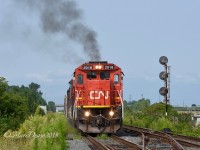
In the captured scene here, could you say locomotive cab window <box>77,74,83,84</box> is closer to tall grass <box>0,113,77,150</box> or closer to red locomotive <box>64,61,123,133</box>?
red locomotive <box>64,61,123,133</box>

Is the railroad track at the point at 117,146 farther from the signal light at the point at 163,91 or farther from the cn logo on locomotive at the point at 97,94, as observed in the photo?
the signal light at the point at 163,91

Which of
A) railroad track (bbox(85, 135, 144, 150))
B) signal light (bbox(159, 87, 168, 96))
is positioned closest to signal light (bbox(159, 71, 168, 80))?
signal light (bbox(159, 87, 168, 96))

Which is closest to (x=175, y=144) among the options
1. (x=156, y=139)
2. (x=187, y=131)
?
(x=156, y=139)

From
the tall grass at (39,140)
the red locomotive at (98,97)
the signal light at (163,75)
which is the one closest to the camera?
the tall grass at (39,140)

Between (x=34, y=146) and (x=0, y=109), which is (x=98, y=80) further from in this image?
(x=0, y=109)

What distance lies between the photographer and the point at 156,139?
66.5 feet

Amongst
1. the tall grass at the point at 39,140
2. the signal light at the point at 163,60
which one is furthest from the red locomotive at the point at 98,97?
the signal light at the point at 163,60

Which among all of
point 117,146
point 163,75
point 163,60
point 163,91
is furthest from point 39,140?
point 163,60

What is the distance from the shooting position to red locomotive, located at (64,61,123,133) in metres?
23.6

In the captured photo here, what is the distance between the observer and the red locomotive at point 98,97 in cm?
2356

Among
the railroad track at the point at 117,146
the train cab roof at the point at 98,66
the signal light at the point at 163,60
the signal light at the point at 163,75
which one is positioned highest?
the signal light at the point at 163,60

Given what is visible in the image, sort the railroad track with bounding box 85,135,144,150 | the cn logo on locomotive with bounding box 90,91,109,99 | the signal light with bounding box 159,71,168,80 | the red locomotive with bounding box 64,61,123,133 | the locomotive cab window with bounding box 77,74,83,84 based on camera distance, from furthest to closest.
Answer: the signal light with bounding box 159,71,168,80 → the locomotive cab window with bounding box 77,74,83,84 → the cn logo on locomotive with bounding box 90,91,109,99 → the red locomotive with bounding box 64,61,123,133 → the railroad track with bounding box 85,135,144,150

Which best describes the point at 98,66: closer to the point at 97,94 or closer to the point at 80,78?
the point at 80,78

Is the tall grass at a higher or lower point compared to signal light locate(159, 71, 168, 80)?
lower
